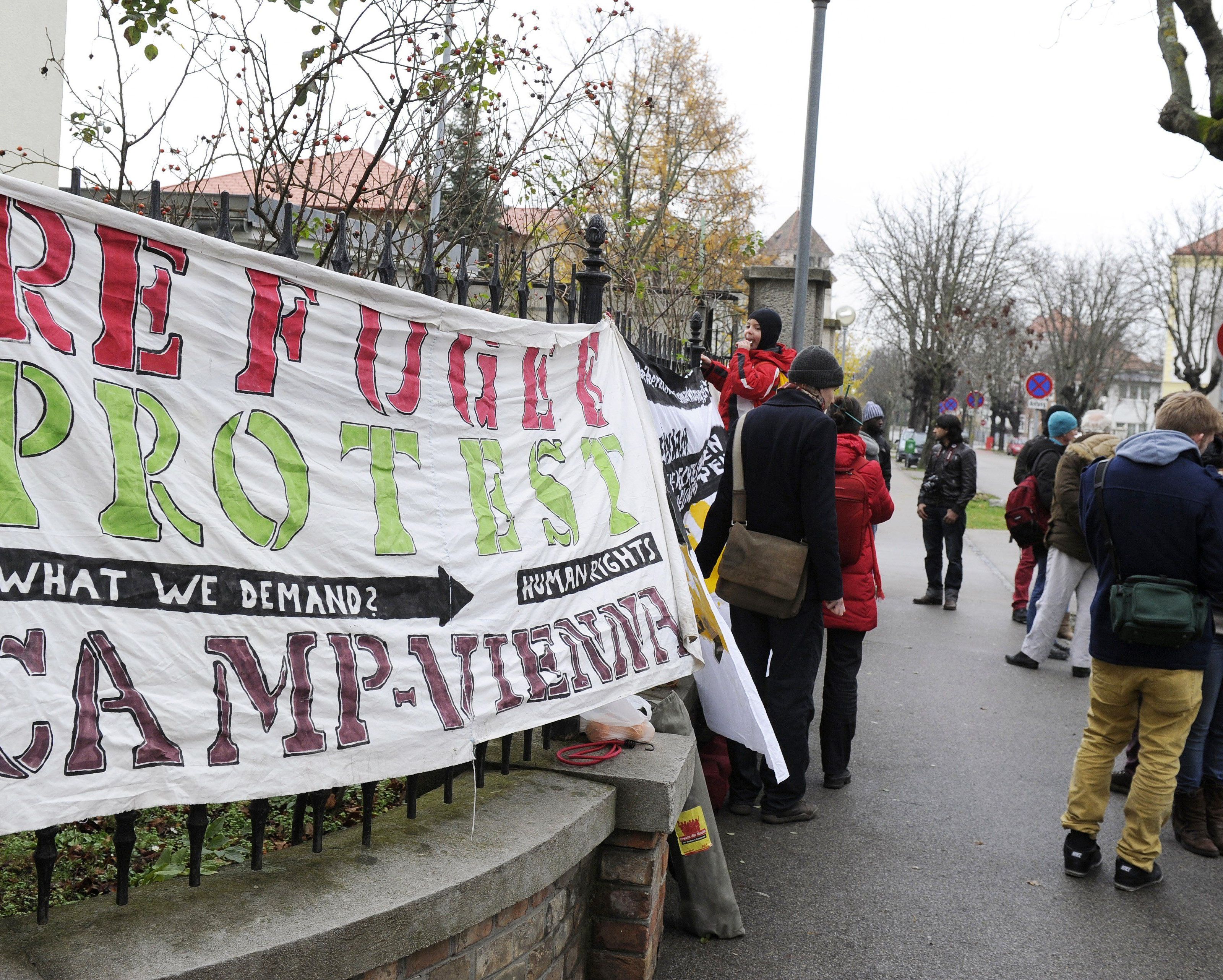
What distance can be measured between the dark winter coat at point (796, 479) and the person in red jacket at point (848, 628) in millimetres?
513

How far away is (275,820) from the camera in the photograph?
3480 mm

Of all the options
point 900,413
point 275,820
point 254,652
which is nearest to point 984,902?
point 275,820

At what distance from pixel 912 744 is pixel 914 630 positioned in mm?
3795

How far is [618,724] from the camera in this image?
363 cm

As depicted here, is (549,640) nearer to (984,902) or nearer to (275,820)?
(275,820)

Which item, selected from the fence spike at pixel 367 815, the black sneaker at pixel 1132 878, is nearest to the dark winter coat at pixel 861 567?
the black sneaker at pixel 1132 878

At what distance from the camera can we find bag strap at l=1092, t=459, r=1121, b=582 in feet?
15.2

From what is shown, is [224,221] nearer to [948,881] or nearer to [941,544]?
[948,881]

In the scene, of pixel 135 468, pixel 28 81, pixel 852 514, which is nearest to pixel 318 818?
pixel 135 468

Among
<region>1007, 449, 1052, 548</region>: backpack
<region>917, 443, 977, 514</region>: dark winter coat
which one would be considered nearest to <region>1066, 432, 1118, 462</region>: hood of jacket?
<region>1007, 449, 1052, 548</region>: backpack

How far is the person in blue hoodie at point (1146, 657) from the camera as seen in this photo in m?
4.46

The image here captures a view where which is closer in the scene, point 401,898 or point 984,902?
point 401,898

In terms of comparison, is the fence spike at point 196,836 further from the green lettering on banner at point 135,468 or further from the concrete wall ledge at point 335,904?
the green lettering on banner at point 135,468

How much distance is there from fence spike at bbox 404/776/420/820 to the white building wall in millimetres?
12919
